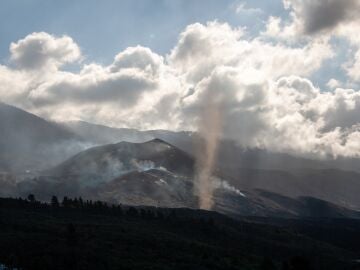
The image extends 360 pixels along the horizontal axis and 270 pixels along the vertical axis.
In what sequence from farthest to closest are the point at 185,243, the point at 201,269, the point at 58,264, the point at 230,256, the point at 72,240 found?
the point at 185,243 < the point at 230,256 < the point at 72,240 < the point at 201,269 < the point at 58,264

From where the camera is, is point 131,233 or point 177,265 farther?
point 131,233

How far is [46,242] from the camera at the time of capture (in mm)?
111625

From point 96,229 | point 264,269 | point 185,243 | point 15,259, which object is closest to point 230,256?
point 185,243

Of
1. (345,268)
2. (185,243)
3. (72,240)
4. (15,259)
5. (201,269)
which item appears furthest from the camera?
(345,268)

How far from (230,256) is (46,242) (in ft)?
160

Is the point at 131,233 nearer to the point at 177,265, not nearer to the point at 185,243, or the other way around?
the point at 185,243

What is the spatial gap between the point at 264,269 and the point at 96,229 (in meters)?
58.4

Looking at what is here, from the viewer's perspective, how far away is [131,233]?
500 feet

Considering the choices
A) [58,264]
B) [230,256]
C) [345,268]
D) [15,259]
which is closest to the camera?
[15,259]

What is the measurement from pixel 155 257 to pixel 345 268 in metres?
71.9

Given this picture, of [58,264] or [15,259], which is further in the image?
[58,264]

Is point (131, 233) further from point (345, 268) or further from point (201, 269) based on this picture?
point (345, 268)

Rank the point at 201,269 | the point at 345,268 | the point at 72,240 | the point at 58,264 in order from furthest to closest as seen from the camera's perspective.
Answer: the point at 345,268, the point at 72,240, the point at 201,269, the point at 58,264

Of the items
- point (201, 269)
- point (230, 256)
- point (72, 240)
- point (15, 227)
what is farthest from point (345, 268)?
point (15, 227)
